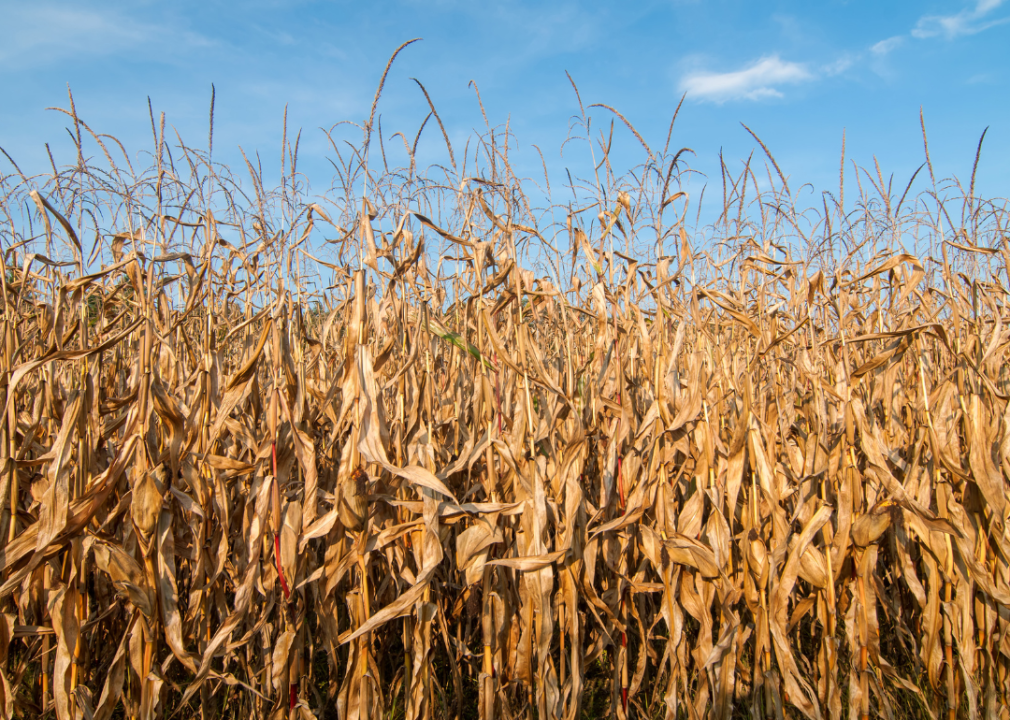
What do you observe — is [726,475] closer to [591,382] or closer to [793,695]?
[591,382]

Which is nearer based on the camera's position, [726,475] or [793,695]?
[793,695]

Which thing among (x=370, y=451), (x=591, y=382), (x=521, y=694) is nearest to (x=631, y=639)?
(x=521, y=694)

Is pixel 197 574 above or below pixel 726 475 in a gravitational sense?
below

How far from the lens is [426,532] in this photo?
166 cm

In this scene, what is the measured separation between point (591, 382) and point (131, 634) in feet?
5.24

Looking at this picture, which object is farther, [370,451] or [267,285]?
[267,285]

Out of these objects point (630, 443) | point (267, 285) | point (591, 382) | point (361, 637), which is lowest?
point (361, 637)

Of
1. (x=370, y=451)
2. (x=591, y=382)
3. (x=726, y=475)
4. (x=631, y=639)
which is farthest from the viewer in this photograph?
(x=631, y=639)

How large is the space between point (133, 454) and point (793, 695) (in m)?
2.10

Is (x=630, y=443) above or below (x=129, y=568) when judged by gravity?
above

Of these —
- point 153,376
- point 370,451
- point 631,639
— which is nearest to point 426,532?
point 370,451

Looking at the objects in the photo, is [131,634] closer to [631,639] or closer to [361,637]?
[361,637]

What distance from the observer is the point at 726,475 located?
6.31 feet

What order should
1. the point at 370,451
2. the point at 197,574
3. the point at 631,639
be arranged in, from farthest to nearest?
the point at 631,639 → the point at 197,574 → the point at 370,451
